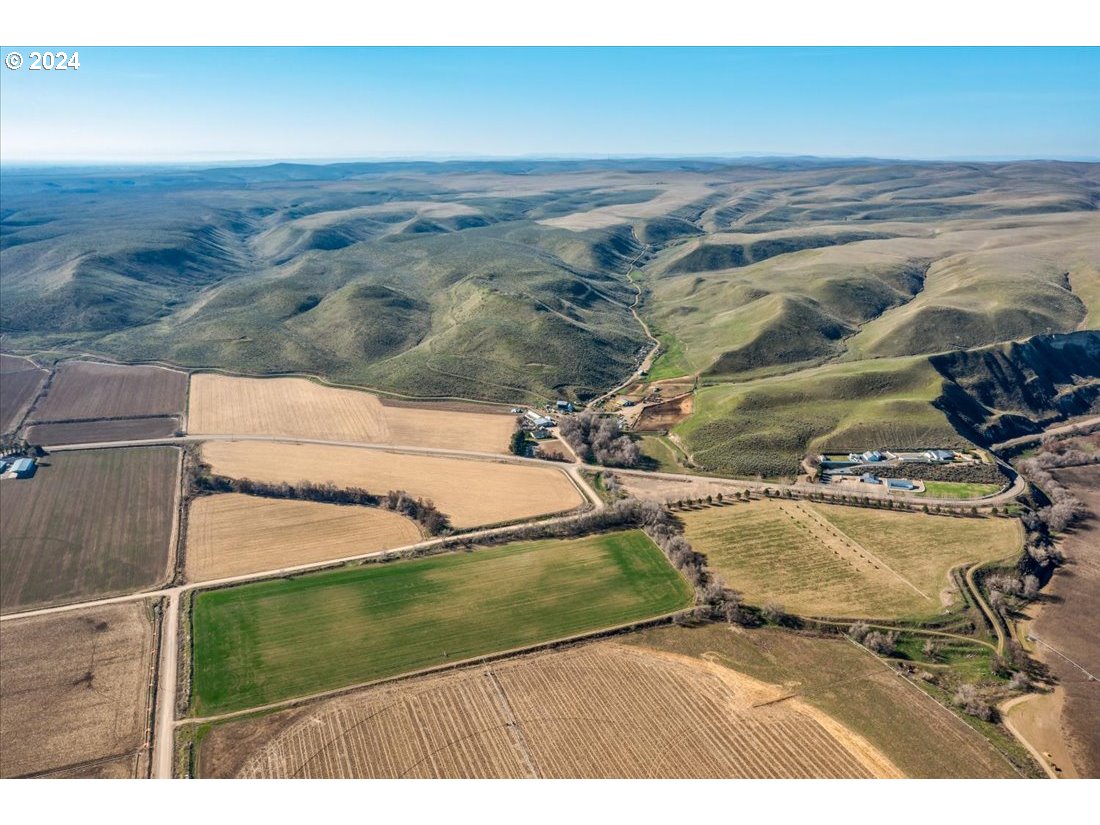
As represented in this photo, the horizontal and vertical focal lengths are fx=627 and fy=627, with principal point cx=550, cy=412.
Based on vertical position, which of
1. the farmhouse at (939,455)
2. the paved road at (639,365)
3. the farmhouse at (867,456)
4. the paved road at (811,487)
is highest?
the paved road at (639,365)

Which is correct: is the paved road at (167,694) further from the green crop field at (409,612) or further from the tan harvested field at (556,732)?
the tan harvested field at (556,732)

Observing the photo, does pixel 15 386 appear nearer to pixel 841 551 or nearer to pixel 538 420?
pixel 538 420

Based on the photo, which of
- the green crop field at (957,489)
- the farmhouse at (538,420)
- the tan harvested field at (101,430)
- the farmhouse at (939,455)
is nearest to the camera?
the green crop field at (957,489)

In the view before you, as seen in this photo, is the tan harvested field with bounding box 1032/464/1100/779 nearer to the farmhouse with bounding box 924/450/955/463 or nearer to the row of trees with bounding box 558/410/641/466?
the farmhouse with bounding box 924/450/955/463

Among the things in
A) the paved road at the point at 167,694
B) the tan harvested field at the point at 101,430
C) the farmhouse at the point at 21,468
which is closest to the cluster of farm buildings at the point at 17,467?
the farmhouse at the point at 21,468

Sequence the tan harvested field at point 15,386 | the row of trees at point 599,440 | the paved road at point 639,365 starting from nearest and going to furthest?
the row of trees at point 599,440 → the tan harvested field at point 15,386 → the paved road at point 639,365
